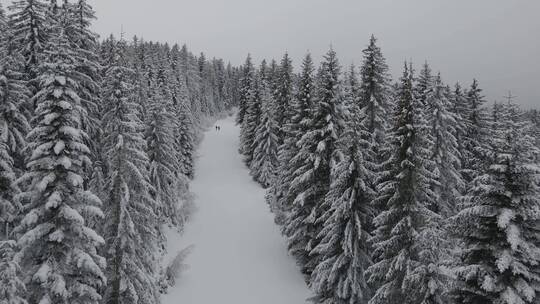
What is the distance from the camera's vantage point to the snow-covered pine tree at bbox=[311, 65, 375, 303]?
2128 cm

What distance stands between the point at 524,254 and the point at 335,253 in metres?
11.3

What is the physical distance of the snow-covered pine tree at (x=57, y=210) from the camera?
13836mm

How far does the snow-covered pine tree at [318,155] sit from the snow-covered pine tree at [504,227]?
38.4 feet

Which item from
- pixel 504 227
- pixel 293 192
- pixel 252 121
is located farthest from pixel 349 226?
pixel 252 121

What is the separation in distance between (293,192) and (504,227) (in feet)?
54.3

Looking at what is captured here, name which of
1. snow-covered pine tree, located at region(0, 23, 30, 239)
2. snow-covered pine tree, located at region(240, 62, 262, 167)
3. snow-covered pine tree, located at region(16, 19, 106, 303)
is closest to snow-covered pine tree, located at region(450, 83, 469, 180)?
snow-covered pine tree, located at region(240, 62, 262, 167)

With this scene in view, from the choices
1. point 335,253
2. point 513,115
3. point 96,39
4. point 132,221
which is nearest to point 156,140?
point 96,39

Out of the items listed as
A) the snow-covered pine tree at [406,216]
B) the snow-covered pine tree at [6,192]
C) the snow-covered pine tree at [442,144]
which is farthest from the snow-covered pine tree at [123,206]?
the snow-covered pine tree at [442,144]

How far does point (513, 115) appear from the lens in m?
14.0

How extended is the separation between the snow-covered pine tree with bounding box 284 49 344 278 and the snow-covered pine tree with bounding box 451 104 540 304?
11693 mm

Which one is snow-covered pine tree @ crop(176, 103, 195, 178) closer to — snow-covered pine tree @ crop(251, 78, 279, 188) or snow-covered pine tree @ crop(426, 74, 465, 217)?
snow-covered pine tree @ crop(251, 78, 279, 188)

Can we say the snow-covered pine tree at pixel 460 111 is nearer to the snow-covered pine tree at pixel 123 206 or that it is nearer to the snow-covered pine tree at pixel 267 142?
the snow-covered pine tree at pixel 267 142

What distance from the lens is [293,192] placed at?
28.2 metres

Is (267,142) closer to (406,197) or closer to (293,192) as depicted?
(293,192)
